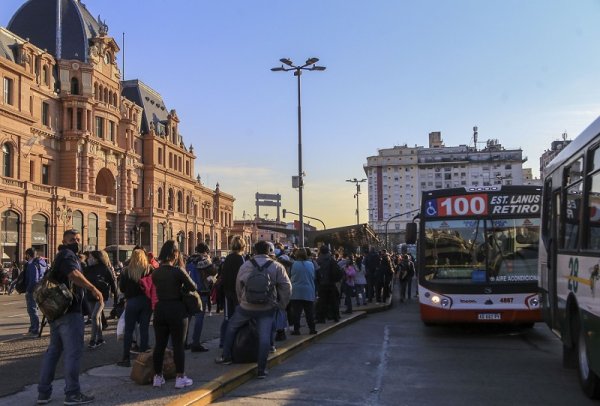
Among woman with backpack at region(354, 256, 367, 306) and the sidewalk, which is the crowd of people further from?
Result: woman with backpack at region(354, 256, 367, 306)

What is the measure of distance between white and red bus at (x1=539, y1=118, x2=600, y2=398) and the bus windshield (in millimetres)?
2643

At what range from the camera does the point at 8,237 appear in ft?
145

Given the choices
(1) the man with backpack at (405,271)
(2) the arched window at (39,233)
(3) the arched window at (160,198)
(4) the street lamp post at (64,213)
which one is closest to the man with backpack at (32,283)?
(1) the man with backpack at (405,271)

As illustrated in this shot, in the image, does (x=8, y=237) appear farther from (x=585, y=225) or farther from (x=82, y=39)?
(x=585, y=225)

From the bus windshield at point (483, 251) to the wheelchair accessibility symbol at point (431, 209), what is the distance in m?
0.34

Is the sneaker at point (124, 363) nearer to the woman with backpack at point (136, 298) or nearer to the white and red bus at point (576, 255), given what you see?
the woman with backpack at point (136, 298)

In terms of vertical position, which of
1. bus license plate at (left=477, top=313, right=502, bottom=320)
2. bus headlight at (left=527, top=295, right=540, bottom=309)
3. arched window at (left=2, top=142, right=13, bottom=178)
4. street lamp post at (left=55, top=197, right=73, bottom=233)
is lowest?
bus license plate at (left=477, top=313, right=502, bottom=320)

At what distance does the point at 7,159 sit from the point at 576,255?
157ft

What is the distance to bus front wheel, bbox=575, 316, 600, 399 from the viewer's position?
6707 millimetres

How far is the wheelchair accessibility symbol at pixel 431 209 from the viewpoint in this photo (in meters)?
12.8

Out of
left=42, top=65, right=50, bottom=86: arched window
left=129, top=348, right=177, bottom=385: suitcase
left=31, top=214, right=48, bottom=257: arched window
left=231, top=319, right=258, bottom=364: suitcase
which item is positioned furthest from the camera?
left=42, top=65, right=50, bottom=86: arched window

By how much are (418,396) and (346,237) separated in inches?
1297

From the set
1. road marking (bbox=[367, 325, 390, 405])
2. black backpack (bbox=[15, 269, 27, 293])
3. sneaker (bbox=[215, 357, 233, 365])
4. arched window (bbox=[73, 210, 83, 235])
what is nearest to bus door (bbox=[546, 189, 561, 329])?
road marking (bbox=[367, 325, 390, 405])

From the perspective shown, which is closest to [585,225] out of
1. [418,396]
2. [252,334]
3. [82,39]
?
[418,396]
